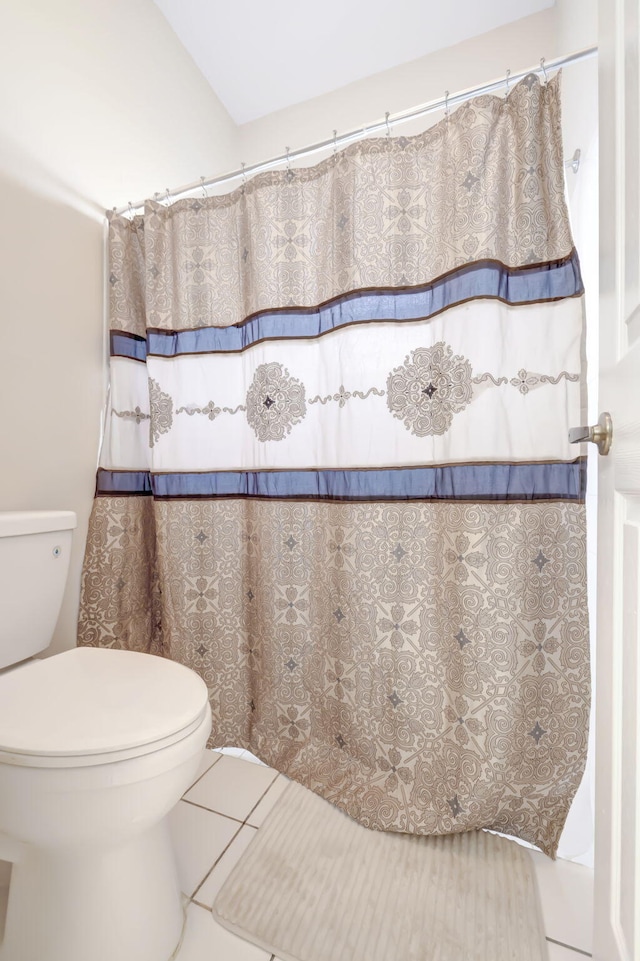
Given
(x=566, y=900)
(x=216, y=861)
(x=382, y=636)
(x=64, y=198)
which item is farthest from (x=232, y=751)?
(x=64, y=198)

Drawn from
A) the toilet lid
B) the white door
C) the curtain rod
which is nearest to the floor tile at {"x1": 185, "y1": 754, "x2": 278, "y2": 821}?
the toilet lid

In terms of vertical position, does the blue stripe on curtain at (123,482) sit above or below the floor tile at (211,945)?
above

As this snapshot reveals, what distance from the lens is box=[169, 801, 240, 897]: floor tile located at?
949 millimetres

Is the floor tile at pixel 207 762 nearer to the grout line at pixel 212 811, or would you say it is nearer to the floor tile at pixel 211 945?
the grout line at pixel 212 811

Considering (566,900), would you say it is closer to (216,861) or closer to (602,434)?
(216,861)

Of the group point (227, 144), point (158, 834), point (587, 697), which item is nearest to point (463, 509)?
point (587, 697)

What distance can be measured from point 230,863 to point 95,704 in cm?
55

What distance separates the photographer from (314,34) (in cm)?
162

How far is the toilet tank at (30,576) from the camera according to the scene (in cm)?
100

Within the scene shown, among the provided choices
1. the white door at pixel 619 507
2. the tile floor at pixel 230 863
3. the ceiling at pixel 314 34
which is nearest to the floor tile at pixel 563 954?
the tile floor at pixel 230 863

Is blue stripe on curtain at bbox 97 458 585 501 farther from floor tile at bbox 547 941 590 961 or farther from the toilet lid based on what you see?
floor tile at bbox 547 941 590 961

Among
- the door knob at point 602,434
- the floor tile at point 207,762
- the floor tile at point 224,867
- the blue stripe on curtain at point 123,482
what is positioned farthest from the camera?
the blue stripe on curtain at point 123,482

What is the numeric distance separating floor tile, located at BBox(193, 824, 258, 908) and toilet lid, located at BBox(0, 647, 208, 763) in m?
0.47

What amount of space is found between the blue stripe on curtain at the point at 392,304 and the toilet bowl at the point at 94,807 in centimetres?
96
